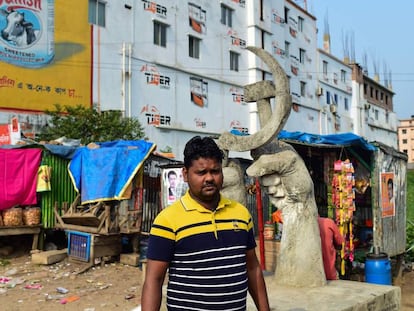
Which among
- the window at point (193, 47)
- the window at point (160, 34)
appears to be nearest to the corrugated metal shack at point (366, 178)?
the window at point (160, 34)

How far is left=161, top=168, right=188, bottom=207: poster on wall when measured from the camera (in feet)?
30.2

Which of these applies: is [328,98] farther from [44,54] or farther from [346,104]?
[44,54]

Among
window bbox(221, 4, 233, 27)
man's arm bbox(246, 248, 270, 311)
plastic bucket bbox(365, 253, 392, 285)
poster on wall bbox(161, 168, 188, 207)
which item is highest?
window bbox(221, 4, 233, 27)

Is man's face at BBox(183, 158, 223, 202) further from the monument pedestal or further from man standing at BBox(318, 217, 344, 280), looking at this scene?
man standing at BBox(318, 217, 344, 280)

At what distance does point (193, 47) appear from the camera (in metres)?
22.3

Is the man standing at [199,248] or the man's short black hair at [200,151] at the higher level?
the man's short black hair at [200,151]

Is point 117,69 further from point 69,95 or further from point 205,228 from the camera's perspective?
point 205,228

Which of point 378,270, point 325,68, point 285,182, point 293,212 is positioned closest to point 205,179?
point 285,182

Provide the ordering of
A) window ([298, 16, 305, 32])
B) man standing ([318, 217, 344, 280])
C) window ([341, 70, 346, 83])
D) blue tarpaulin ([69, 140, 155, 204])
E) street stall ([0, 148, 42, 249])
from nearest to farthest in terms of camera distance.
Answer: man standing ([318, 217, 344, 280])
blue tarpaulin ([69, 140, 155, 204])
street stall ([0, 148, 42, 249])
window ([298, 16, 305, 32])
window ([341, 70, 346, 83])

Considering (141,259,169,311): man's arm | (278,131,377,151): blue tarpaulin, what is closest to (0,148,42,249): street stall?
(278,131,377,151): blue tarpaulin

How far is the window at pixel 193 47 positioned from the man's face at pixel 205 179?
20318 millimetres

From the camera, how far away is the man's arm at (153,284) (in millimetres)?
2223

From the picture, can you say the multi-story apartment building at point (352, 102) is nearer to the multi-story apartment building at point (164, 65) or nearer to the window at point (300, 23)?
the multi-story apartment building at point (164, 65)

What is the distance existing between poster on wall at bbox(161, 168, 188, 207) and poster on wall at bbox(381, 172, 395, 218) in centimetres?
383
